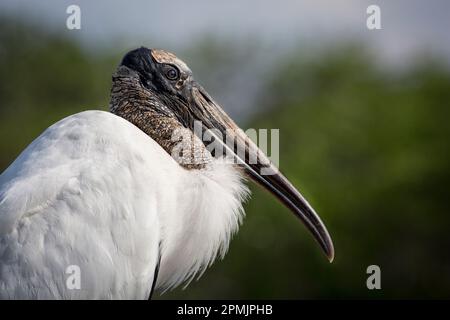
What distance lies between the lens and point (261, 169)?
5242 millimetres

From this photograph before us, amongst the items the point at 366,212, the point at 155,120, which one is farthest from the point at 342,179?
the point at 155,120

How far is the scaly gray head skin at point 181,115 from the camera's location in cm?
526

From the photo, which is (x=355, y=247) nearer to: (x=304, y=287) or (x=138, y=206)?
(x=304, y=287)

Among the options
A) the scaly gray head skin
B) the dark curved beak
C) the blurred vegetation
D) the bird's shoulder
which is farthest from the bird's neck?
the blurred vegetation

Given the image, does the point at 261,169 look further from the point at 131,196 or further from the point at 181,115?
the point at 131,196

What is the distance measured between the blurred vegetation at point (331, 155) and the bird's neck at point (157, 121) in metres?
12.5

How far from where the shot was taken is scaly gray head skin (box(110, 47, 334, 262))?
5.26 m

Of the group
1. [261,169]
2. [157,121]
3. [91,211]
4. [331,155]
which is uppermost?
[331,155]

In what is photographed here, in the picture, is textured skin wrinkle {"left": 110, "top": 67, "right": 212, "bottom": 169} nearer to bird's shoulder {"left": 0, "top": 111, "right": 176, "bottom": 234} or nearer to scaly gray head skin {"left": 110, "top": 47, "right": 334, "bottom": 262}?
scaly gray head skin {"left": 110, "top": 47, "right": 334, "bottom": 262}

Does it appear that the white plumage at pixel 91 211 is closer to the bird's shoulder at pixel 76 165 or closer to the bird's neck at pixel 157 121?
the bird's shoulder at pixel 76 165

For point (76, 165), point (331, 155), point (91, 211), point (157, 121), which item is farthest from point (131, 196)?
point (331, 155)

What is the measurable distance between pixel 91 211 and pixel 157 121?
3.41 feet
